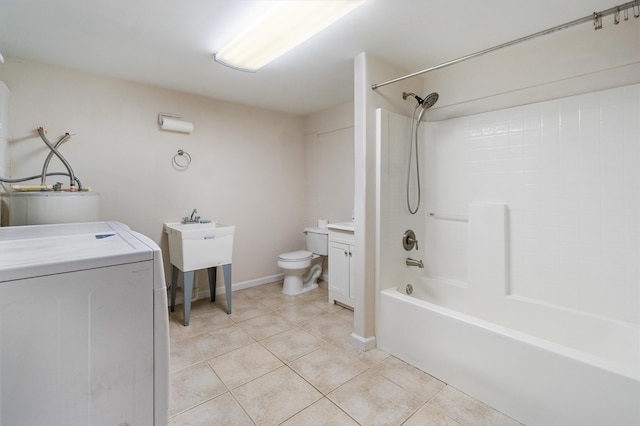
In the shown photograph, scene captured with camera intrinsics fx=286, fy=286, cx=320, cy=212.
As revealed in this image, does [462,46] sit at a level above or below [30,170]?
above

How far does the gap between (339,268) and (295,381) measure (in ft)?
4.32

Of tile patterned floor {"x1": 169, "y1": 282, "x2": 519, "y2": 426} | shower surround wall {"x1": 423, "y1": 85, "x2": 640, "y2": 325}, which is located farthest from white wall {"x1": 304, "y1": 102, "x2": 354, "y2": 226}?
tile patterned floor {"x1": 169, "y1": 282, "x2": 519, "y2": 426}

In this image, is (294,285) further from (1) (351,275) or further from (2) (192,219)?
(2) (192,219)

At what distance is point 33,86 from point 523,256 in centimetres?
408

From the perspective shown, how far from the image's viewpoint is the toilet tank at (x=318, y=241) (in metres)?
3.42

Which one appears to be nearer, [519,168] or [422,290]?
[519,168]


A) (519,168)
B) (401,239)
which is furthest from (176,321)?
(519,168)

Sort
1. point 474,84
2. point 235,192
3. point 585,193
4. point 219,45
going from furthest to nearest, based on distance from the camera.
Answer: point 235,192 → point 474,84 → point 219,45 → point 585,193

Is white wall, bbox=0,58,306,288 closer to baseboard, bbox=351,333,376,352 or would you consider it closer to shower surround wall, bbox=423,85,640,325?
baseboard, bbox=351,333,376,352

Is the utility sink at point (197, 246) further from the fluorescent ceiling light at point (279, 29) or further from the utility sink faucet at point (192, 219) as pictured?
the fluorescent ceiling light at point (279, 29)

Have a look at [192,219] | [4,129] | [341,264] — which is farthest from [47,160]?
[341,264]

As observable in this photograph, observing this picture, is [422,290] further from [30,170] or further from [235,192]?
[30,170]

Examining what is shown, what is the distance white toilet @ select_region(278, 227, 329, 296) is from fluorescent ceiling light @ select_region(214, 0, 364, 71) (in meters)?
1.98

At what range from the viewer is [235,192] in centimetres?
350
